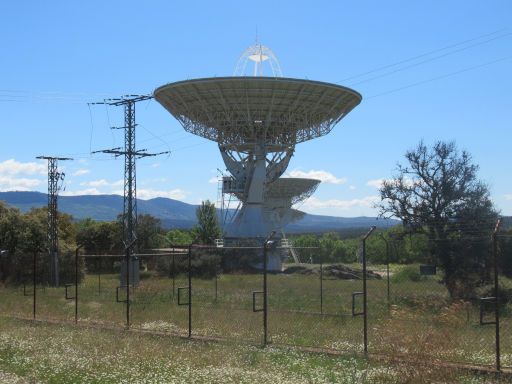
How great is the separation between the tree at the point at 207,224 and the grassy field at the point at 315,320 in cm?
5120

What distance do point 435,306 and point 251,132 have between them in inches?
1468

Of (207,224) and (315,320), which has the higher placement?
(207,224)

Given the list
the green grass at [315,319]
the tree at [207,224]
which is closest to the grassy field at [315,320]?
the green grass at [315,319]

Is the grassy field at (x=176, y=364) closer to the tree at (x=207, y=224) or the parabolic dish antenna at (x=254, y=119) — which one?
the parabolic dish antenna at (x=254, y=119)

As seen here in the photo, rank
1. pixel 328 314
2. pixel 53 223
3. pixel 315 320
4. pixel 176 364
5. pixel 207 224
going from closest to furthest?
pixel 176 364
pixel 315 320
pixel 328 314
pixel 53 223
pixel 207 224

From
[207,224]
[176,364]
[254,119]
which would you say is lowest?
[176,364]

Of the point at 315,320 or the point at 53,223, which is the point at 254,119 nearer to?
the point at 53,223

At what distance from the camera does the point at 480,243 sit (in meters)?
25.9

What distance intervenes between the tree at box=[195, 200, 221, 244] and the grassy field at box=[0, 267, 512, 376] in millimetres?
51199

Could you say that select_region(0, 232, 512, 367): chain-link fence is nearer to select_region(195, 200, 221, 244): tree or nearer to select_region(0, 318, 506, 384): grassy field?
select_region(0, 318, 506, 384): grassy field

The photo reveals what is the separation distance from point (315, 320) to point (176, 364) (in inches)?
321

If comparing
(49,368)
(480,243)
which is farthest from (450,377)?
(480,243)

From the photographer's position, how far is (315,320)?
61.2 feet

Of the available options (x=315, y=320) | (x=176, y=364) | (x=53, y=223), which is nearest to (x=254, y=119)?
(x=53, y=223)
